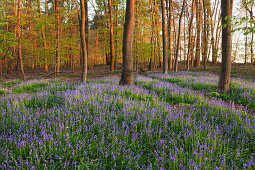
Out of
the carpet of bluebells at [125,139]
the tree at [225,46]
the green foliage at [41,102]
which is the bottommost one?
the carpet of bluebells at [125,139]

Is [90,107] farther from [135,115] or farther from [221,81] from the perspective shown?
[221,81]

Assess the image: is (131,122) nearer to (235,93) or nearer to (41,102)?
(41,102)

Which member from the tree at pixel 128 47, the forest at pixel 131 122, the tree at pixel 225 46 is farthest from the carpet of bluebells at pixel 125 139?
the tree at pixel 128 47

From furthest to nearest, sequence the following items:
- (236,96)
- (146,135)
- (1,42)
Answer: (1,42)
(236,96)
(146,135)

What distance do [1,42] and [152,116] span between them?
17.2 metres

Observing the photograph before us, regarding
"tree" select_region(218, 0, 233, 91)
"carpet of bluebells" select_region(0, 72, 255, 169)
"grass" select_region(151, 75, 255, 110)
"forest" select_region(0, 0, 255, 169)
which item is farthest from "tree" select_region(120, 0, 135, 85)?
"tree" select_region(218, 0, 233, 91)

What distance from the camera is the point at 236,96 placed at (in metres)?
Result: 6.23

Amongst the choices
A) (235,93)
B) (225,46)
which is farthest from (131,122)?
(225,46)

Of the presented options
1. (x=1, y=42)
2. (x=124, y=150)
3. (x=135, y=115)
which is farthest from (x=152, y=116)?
(x=1, y=42)

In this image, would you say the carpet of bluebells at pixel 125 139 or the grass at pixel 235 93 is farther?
the grass at pixel 235 93

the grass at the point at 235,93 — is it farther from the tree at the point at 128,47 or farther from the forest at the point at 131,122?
the tree at the point at 128,47

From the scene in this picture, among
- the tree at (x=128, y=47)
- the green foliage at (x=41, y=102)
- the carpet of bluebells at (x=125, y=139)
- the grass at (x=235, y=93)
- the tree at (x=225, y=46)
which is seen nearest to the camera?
the carpet of bluebells at (x=125, y=139)

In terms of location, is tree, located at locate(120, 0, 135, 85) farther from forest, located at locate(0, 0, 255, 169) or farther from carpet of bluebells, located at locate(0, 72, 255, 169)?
carpet of bluebells, located at locate(0, 72, 255, 169)

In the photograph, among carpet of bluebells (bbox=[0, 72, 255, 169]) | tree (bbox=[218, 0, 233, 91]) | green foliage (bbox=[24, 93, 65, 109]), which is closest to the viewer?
carpet of bluebells (bbox=[0, 72, 255, 169])
